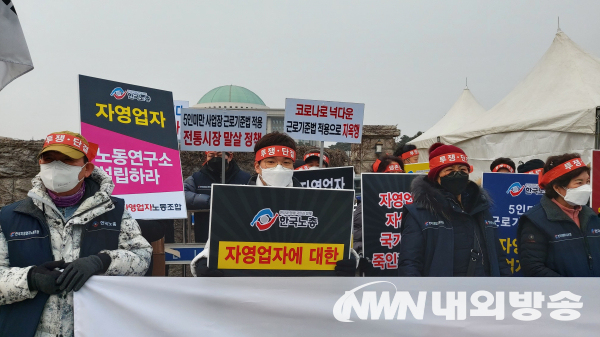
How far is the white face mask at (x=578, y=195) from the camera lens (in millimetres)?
3426

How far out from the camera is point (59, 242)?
2.55 metres

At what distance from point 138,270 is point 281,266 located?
74 cm

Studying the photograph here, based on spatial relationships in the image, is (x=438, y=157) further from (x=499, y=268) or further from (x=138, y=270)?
(x=138, y=270)

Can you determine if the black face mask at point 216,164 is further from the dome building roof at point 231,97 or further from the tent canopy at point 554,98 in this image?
the dome building roof at point 231,97

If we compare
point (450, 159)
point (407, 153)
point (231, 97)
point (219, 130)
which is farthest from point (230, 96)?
point (450, 159)

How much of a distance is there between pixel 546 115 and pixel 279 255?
9898mm

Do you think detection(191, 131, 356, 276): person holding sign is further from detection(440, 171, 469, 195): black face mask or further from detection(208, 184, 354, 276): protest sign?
detection(440, 171, 469, 195): black face mask

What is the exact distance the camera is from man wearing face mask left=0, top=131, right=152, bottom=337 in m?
2.39

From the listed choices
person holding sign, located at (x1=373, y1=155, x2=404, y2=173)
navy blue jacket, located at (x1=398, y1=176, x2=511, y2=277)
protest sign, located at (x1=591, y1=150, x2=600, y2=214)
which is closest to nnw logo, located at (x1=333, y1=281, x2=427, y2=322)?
navy blue jacket, located at (x1=398, y1=176, x2=511, y2=277)

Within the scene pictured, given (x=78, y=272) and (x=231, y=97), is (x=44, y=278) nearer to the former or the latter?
(x=78, y=272)

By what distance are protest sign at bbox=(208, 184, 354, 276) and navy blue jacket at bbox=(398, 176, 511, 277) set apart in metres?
0.51

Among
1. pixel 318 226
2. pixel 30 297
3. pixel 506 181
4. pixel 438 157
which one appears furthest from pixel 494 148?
pixel 30 297

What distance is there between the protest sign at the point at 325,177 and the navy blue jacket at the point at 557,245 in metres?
1.98

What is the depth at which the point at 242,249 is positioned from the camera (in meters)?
2.79
